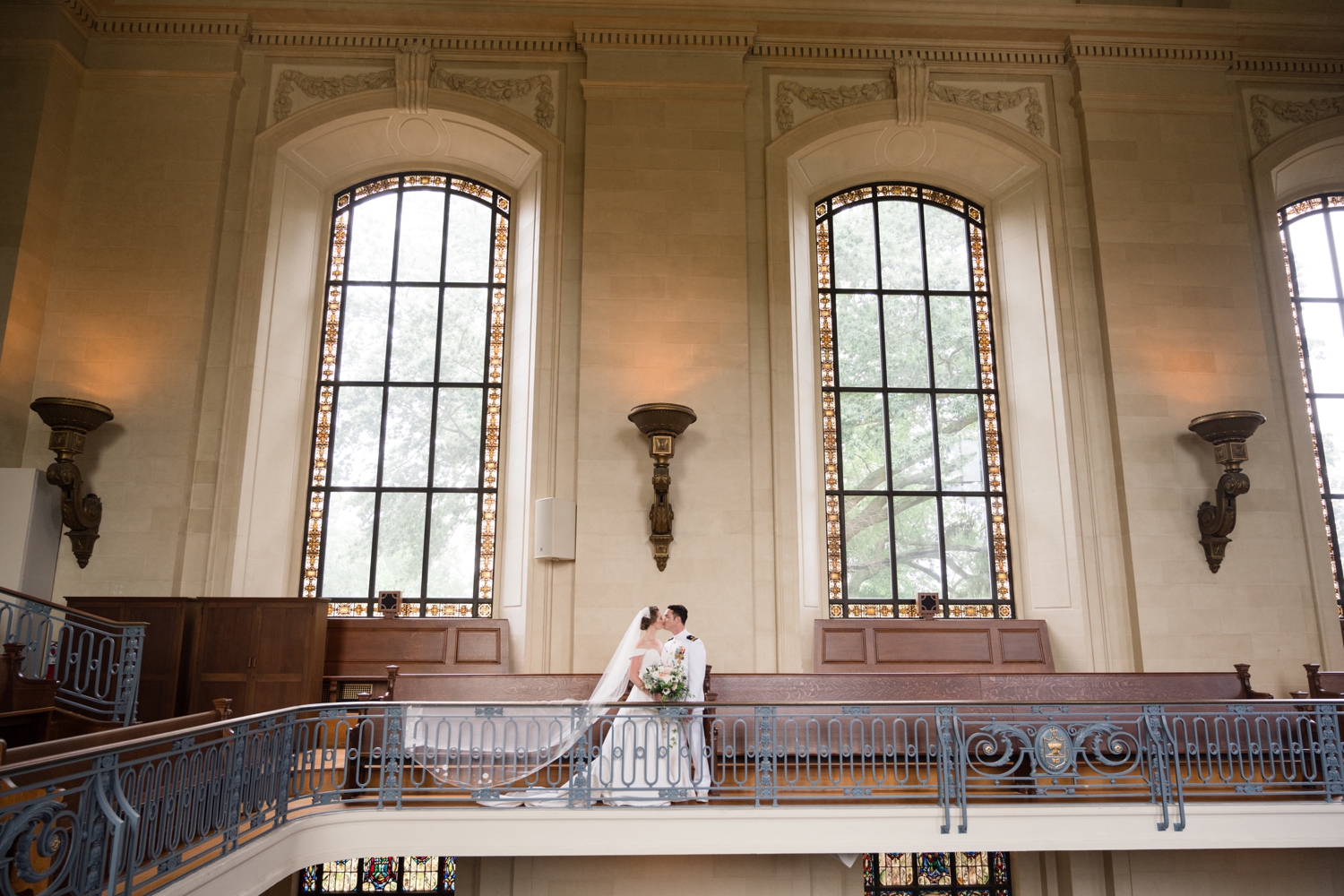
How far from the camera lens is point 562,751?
621cm

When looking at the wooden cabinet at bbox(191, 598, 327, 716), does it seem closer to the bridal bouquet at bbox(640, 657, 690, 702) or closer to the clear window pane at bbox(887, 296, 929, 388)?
the bridal bouquet at bbox(640, 657, 690, 702)

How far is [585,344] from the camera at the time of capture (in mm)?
9289

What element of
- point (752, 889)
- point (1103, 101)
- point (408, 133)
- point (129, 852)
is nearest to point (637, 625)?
point (752, 889)

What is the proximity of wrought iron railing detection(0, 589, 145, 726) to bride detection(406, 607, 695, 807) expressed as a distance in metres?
2.36

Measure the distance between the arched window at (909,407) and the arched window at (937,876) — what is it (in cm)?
233

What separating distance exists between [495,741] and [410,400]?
16.2 ft

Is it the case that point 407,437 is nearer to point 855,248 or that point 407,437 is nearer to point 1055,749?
point 855,248

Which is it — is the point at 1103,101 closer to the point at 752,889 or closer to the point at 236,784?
the point at 752,889

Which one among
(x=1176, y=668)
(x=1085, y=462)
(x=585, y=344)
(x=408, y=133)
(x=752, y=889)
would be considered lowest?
(x=752, y=889)

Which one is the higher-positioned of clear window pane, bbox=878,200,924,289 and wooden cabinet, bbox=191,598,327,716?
clear window pane, bbox=878,200,924,289

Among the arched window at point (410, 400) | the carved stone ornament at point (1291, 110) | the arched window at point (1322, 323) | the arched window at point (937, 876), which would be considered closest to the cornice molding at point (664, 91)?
the arched window at point (410, 400)

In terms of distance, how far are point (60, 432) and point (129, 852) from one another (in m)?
5.83

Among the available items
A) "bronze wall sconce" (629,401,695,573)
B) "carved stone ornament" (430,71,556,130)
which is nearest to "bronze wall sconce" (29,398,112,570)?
"carved stone ornament" (430,71,556,130)

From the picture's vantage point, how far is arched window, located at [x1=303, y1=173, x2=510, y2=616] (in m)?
9.79
